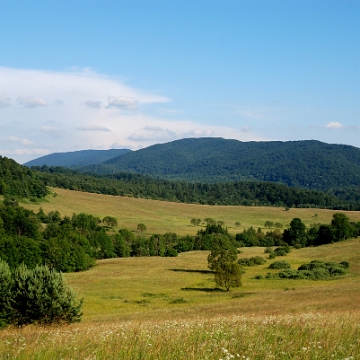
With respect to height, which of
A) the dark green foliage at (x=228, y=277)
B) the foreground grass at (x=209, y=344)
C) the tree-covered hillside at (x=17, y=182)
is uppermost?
the tree-covered hillside at (x=17, y=182)

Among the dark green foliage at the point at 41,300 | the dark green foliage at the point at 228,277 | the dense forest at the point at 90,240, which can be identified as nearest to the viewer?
the dark green foliage at the point at 41,300

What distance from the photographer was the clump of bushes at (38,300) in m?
25.0

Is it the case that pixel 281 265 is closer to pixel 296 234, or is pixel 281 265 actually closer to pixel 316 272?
pixel 316 272

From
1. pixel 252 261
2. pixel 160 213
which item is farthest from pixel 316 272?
pixel 160 213

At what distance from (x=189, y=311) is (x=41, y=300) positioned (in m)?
12.3

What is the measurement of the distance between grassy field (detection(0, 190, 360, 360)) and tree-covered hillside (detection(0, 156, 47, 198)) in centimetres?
767

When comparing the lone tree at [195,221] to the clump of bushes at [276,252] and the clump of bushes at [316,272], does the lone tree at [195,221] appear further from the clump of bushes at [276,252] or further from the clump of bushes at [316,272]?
the clump of bushes at [316,272]

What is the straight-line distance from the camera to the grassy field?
872 centimetres

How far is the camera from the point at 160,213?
181 meters

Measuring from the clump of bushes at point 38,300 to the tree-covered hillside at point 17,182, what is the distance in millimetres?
136164

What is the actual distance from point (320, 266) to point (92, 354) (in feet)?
224

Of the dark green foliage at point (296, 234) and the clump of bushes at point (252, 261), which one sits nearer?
the clump of bushes at point (252, 261)

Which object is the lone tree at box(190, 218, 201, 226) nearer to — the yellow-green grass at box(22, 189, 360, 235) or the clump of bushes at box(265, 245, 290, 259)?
the yellow-green grass at box(22, 189, 360, 235)

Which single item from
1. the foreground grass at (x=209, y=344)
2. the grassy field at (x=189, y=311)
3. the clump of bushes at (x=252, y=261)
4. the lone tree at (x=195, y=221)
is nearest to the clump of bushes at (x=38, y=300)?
the grassy field at (x=189, y=311)
